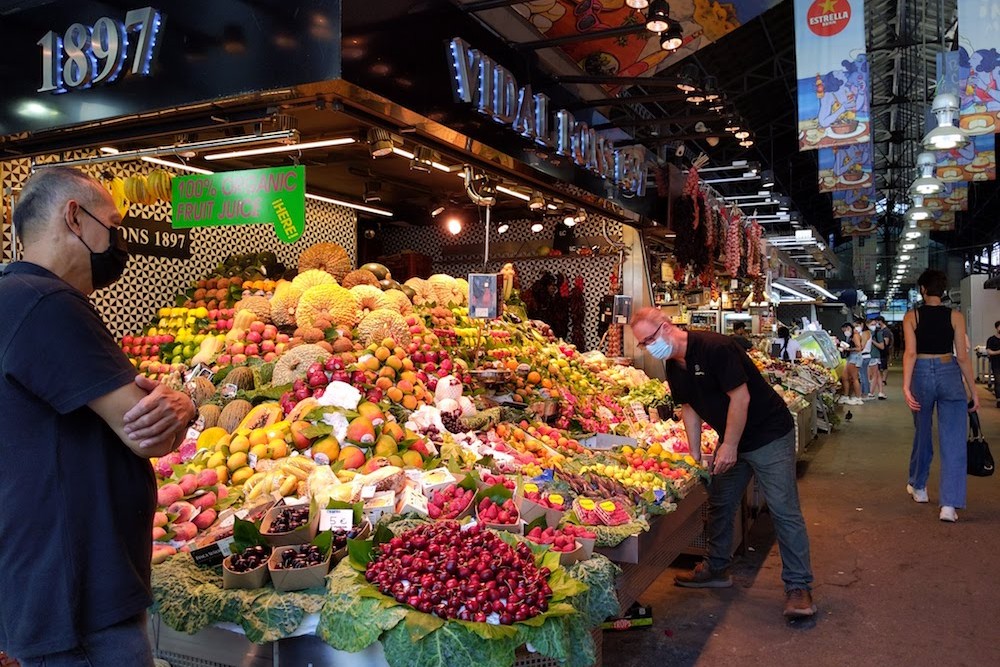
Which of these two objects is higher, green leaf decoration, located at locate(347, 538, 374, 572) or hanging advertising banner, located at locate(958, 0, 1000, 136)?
hanging advertising banner, located at locate(958, 0, 1000, 136)

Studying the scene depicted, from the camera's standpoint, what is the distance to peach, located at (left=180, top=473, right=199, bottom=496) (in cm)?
362

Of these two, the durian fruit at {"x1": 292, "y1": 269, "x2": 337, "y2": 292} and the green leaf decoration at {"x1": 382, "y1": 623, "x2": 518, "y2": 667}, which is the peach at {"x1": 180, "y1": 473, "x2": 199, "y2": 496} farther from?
the durian fruit at {"x1": 292, "y1": 269, "x2": 337, "y2": 292}

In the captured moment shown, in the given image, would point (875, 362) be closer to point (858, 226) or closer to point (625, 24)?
point (858, 226)

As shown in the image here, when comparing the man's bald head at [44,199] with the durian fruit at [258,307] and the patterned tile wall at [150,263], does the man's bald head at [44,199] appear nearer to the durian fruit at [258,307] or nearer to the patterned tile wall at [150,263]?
the durian fruit at [258,307]

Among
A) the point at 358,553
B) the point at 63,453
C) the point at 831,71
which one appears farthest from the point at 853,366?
the point at 63,453

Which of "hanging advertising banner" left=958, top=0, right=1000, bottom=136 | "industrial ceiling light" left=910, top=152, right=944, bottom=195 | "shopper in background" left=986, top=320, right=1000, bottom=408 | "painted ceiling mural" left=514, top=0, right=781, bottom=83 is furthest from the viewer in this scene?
"shopper in background" left=986, top=320, right=1000, bottom=408

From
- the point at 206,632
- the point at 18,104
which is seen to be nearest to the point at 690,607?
the point at 206,632

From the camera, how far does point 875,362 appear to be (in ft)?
59.1

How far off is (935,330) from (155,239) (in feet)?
23.0

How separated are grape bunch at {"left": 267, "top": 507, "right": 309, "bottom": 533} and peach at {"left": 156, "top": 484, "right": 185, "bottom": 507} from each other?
0.60 metres

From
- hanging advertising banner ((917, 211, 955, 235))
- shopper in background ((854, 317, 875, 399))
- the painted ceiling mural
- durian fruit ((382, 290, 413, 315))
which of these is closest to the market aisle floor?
durian fruit ((382, 290, 413, 315))

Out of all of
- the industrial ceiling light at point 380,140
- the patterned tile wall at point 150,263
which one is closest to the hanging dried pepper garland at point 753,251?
the patterned tile wall at point 150,263

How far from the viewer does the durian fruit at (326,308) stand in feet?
18.4

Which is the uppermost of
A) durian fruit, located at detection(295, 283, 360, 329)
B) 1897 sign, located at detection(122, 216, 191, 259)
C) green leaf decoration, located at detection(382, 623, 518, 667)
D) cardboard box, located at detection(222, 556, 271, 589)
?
1897 sign, located at detection(122, 216, 191, 259)
